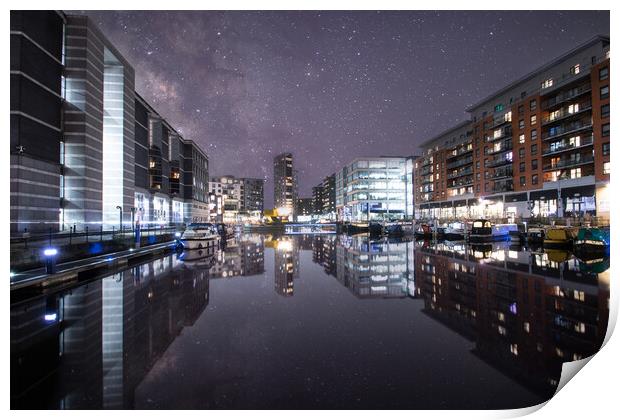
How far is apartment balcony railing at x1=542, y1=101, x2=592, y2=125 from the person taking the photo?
5472 cm

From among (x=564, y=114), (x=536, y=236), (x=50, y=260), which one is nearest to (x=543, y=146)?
(x=564, y=114)

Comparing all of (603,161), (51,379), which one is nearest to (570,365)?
(51,379)

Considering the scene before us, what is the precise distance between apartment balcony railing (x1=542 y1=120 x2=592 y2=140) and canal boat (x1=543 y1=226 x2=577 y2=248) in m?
31.3

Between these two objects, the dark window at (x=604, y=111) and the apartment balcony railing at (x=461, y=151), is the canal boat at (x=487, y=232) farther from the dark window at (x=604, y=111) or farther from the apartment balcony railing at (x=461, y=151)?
the apartment balcony railing at (x=461, y=151)

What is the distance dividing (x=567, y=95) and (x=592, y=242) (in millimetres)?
41193

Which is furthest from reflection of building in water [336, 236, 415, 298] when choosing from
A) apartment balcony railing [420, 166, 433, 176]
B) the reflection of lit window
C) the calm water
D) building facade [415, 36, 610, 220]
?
apartment balcony railing [420, 166, 433, 176]

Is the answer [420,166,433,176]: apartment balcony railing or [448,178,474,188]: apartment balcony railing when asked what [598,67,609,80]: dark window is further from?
[420,166,433,176]: apartment balcony railing

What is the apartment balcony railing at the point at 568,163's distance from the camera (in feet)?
177

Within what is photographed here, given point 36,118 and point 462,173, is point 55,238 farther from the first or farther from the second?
point 462,173

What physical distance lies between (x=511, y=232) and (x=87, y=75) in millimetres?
51684
